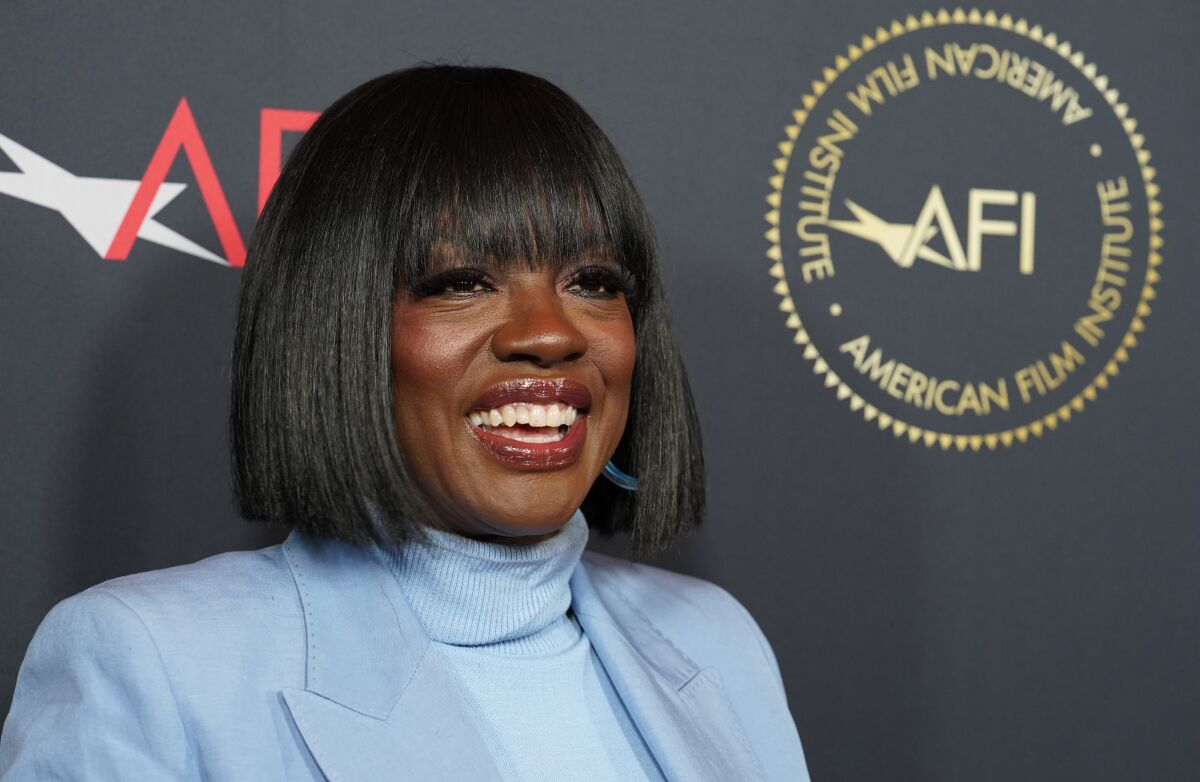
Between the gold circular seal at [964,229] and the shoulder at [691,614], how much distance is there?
42 centimetres

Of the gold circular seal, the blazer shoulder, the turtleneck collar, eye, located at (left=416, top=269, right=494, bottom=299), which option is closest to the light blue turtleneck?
the turtleneck collar

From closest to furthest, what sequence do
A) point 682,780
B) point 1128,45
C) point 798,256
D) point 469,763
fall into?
point 469,763 → point 682,780 → point 798,256 → point 1128,45

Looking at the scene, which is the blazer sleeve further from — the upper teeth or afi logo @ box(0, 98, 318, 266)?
afi logo @ box(0, 98, 318, 266)

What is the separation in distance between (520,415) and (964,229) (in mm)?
888

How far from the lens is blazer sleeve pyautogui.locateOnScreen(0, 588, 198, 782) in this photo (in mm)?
1013

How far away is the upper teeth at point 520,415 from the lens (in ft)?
3.81

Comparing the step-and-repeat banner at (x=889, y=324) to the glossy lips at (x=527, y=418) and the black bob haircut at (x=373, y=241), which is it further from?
the glossy lips at (x=527, y=418)

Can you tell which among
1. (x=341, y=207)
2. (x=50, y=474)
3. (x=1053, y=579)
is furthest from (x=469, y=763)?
(x=1053, y=579)

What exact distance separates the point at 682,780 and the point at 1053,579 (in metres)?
0.84

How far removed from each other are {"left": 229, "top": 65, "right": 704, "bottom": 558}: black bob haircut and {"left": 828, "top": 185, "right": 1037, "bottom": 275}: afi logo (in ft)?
2.13

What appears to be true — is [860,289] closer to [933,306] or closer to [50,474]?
[933,306]

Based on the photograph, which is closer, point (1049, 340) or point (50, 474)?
point (50, 474)

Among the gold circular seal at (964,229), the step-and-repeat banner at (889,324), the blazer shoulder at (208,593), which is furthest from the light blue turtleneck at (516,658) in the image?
the gold circular seal at (964,229)

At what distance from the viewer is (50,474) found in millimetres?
1538
